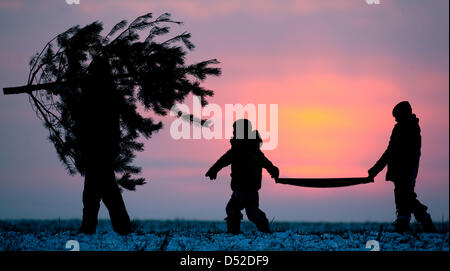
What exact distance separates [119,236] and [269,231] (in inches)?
103

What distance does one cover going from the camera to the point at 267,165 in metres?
10.6

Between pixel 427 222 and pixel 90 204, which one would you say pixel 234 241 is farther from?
pixel 427 222

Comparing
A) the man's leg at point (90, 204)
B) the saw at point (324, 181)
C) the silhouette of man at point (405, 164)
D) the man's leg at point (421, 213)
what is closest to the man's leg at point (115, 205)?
the man's leg at point (90, 204)

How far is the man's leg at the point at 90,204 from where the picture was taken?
10320 millimetres

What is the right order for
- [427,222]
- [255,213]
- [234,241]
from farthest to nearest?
[255,213] < [427,222] < [234,241]

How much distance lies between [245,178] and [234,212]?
0.64 metres

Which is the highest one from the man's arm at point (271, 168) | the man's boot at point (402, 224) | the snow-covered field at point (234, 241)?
the man's arm at point (271, 168)

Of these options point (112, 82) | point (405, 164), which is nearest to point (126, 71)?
point (112, 82)

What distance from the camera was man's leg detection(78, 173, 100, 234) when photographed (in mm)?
10320

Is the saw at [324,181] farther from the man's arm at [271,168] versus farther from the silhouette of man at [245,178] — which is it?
the silhouette of man at [245,178]

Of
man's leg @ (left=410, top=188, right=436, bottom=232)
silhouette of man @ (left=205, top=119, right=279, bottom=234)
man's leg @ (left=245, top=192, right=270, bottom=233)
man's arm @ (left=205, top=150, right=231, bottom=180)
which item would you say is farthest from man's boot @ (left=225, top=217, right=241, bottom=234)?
man's leg @ (left=410, top=188, right=436, bottom=232)

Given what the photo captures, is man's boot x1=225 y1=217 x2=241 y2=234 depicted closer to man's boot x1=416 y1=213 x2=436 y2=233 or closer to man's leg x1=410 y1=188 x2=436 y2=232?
man's leg x1=410 y1=188 x2=436 y2=232

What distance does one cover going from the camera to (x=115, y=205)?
1058 cm
